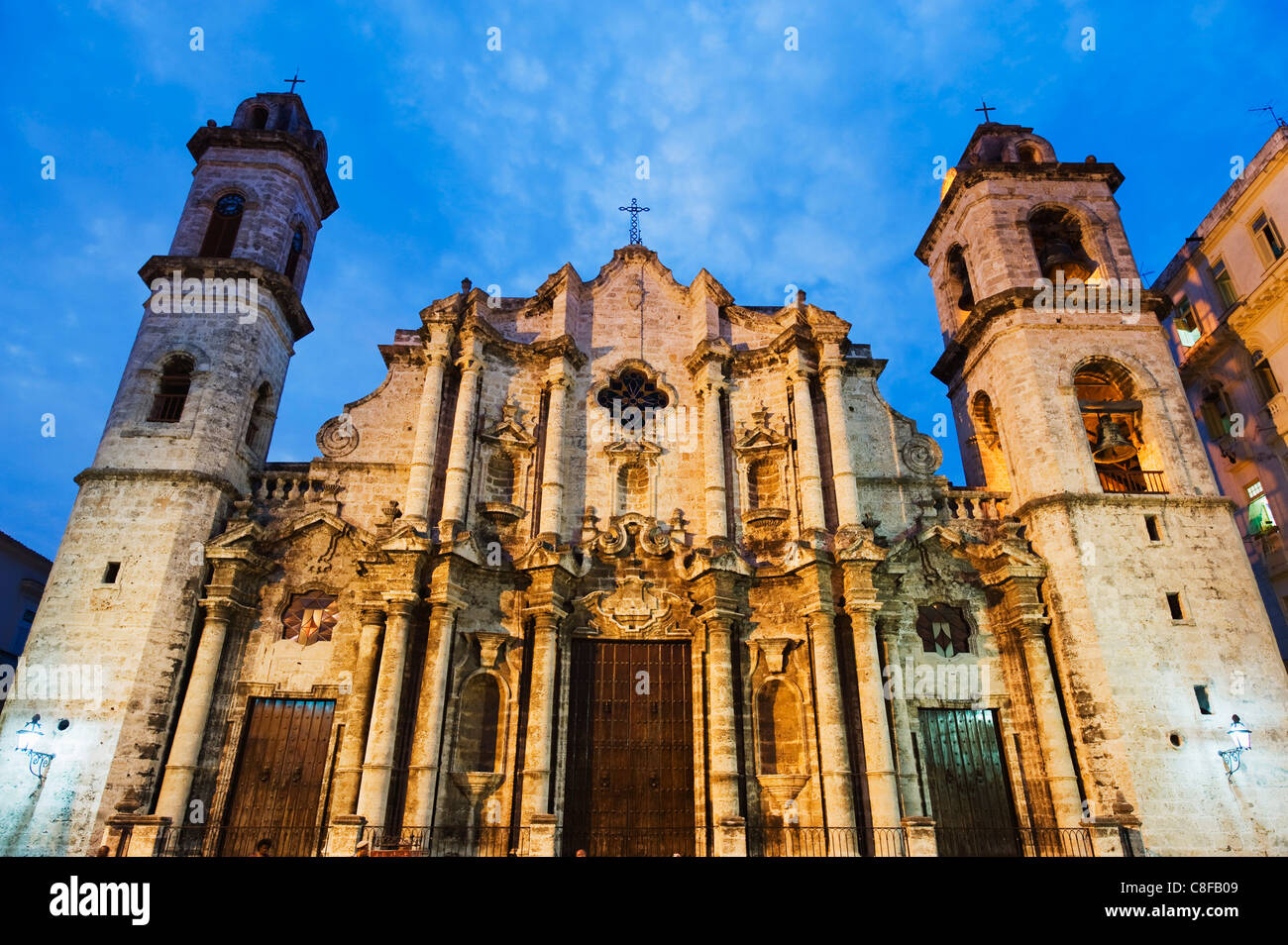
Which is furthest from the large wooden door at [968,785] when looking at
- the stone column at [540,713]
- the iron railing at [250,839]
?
the iron railing at [250,839]

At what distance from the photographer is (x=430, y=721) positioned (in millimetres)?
15508

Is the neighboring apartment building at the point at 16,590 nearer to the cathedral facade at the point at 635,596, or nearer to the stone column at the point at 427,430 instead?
the cathedral facade at the point at 635,596

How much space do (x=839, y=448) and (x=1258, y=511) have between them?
49.5 feet

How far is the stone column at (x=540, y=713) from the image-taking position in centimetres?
1538

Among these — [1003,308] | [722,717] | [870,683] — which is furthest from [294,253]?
[1003,308]

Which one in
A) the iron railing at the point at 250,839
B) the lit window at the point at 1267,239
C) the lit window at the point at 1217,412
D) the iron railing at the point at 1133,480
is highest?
the lit window at the point at 1267,239

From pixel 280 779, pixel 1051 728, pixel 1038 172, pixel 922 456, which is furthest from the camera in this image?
pixel 1038 172

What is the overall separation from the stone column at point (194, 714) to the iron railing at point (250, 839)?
440 millimetres

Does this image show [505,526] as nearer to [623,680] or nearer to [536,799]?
[623,680]

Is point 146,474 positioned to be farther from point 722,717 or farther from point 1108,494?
point 1108,494

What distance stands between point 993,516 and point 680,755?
958 cm

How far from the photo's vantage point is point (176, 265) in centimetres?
1966

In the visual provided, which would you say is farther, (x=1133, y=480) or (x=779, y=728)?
(x=1133, y=480)
